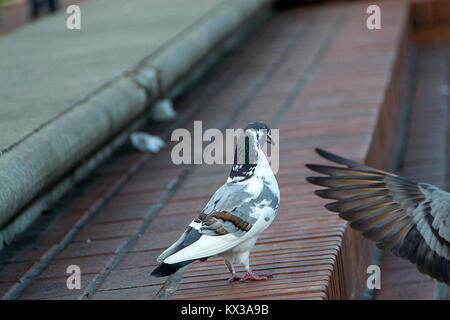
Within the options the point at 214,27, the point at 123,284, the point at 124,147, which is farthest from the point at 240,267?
the point at 214,27

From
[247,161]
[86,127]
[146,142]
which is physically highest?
[247,161]

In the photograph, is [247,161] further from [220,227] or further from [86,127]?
[86,127]

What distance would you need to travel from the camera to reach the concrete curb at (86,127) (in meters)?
2.90

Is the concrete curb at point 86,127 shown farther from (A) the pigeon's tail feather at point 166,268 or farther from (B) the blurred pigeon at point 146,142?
(A) the pigeon's tail feather at point 166,268

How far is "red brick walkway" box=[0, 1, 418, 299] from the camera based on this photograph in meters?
2.67

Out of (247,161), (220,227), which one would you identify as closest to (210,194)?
(247,161)

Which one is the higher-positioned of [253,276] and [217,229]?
[217,229]

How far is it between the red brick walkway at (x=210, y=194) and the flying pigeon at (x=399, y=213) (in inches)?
7.3

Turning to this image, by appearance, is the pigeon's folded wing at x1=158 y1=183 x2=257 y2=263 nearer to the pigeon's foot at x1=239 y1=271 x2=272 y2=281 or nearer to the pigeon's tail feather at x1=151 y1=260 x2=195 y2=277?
the pigeon's tail feather at x1=151 y1=260 x2=195 y2=277

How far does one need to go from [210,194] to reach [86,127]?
0.64m

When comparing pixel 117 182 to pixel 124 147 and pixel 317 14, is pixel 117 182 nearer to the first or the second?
pixel 124 147

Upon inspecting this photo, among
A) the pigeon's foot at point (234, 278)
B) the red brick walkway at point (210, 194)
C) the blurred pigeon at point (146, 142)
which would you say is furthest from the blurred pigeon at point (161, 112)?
the pigeon's foot at point (234, 278)

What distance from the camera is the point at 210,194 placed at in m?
3.50

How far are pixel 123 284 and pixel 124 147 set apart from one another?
1872 millimetres
